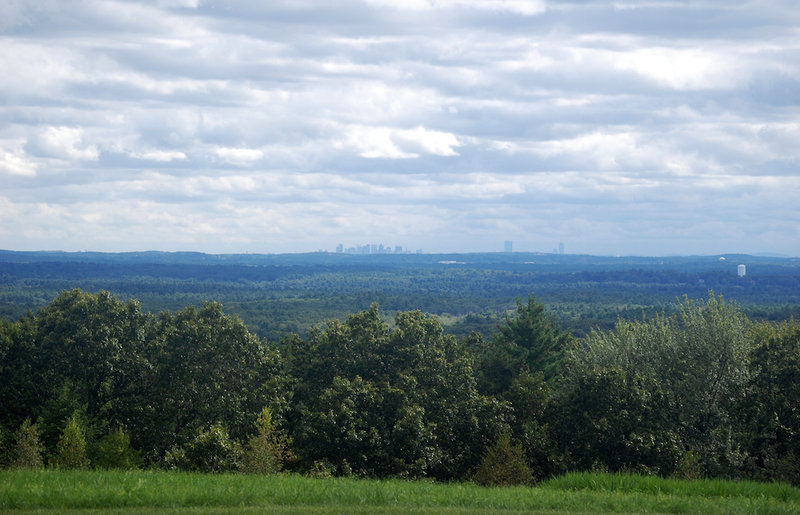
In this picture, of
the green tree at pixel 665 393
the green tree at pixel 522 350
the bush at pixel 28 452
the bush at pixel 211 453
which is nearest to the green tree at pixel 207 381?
the bush at pixel 28 452

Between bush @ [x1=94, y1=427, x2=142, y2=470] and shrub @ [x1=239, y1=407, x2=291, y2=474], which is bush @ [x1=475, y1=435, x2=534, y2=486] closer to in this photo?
shrub @ [x1=239, y1=407, x2=291, y2=474]

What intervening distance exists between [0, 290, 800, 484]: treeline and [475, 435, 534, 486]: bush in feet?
0.33

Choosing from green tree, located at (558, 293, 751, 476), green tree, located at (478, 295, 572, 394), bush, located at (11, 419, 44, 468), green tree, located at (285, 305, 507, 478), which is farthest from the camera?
green tree, located at (478, 295, 572, 394)

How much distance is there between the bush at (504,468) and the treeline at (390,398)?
0.33ft

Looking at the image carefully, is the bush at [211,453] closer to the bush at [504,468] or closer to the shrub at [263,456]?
the shrub at [263,456]

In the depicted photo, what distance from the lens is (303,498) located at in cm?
2205

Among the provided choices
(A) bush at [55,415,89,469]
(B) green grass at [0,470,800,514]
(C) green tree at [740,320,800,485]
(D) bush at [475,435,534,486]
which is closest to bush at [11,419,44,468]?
(A) bush at [55,415,89,469]

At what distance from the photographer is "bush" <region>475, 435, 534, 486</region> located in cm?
3709

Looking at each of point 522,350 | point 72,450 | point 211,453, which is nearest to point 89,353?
point 72,450

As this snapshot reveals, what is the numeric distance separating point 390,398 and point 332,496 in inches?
743

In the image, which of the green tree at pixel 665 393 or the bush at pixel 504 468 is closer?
the bush at pixel 504 468

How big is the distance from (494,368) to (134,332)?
89.8ft

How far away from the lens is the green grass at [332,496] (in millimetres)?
20734

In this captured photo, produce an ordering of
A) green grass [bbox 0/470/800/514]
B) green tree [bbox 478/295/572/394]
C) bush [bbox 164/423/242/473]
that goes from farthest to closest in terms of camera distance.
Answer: green tree [bbox 478/295/572/394] < bush [bbox 164/423/242/473] < green grass [bbox 0/470/800/514]
